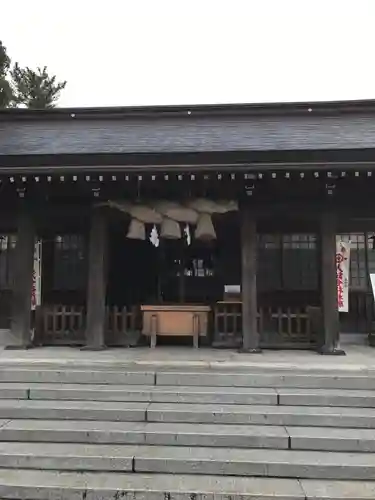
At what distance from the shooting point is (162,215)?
27.0 ft

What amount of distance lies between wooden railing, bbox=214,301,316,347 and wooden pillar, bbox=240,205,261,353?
380mm

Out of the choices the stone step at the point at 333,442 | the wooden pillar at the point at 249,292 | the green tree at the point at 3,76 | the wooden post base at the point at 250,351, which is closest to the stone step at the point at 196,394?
the stone step at the point at 333,442

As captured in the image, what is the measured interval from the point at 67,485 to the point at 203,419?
5.54 feet

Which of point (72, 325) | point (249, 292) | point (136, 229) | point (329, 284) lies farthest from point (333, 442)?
point (72, 325)

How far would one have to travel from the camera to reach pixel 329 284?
812cm

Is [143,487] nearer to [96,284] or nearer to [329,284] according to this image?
[96,284]

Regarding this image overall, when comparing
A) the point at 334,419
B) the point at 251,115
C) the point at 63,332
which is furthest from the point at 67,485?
the point at 251,115

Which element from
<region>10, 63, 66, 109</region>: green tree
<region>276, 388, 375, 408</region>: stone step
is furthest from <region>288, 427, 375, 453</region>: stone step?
<region>10, 63, 66, 109</region>: green tree

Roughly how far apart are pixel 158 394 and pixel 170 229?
3269 millimetres

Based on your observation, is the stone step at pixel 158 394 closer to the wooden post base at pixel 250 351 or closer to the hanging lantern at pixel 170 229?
the wooden post base at pixel 250 351

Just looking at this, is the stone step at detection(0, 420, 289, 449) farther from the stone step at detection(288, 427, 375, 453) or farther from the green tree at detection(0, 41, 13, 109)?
the green tree at detection(0, 41, 13, 109)

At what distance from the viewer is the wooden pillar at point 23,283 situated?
8.41 m

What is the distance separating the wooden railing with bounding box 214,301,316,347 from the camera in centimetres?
855

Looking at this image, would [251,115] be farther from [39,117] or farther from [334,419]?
[334,419]
